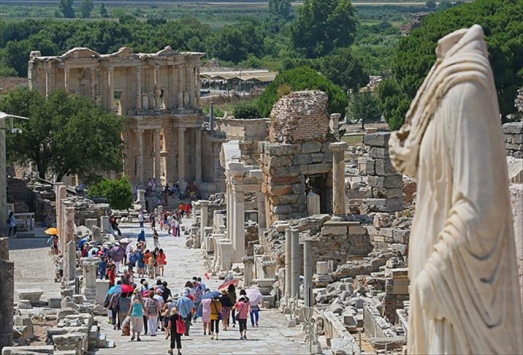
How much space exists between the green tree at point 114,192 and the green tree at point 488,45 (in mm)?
17372

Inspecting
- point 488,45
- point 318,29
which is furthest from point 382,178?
point 318,29

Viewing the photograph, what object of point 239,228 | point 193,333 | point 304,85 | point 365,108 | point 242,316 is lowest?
point 193,333

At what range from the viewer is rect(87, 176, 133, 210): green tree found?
6181cm

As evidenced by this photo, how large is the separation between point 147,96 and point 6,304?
60.3 meters

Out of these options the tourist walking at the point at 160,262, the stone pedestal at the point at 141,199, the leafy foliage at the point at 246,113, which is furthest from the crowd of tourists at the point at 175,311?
the leafy foliage at the point at 246,113

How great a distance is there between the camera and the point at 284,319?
32156 millimetres

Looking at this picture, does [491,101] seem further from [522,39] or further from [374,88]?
[374,88]

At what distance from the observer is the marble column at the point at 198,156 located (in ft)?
278

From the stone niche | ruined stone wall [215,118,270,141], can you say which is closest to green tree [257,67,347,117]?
ruined stone wall [215,118,270,141]

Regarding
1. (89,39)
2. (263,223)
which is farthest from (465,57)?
(89,39)

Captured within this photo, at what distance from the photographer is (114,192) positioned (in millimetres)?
62375

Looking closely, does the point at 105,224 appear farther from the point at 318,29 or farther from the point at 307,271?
the point at 318,29

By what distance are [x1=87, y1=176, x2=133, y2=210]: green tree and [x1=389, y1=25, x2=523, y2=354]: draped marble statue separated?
52987mm

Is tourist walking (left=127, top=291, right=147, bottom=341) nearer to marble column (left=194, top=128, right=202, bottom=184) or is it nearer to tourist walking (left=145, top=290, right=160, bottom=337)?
tourist walking (left=145, top=290, right=160, bottom=337)
